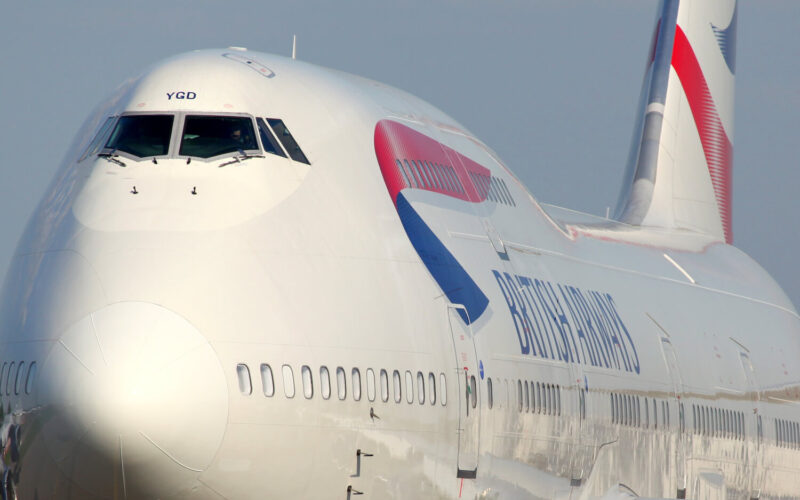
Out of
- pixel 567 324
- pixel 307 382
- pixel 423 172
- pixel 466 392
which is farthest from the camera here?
pixel 567 324

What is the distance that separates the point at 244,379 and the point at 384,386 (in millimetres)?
1944

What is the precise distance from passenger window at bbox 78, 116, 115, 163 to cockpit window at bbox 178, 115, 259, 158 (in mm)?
876

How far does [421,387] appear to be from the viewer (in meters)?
13.8

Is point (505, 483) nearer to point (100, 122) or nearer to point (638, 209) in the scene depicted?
point (100, 122)

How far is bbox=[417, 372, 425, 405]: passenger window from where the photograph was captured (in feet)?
45.2

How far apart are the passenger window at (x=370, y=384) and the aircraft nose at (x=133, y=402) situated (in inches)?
75.9

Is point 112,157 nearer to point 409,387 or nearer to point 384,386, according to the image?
point 384,386

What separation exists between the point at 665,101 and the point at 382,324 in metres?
22.1

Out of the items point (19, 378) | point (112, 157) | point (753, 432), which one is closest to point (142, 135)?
point (112, 157)

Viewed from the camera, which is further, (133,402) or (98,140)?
(98,140)

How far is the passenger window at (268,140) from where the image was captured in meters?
13.7

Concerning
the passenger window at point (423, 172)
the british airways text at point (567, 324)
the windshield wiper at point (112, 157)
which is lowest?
the british airways text at point (567, 324)

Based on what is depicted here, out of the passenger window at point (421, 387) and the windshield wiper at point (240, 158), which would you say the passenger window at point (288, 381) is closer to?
the passenger window at point (421, 387)

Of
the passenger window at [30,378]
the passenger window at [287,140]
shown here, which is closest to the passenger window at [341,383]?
the passenger window at [287,140]
